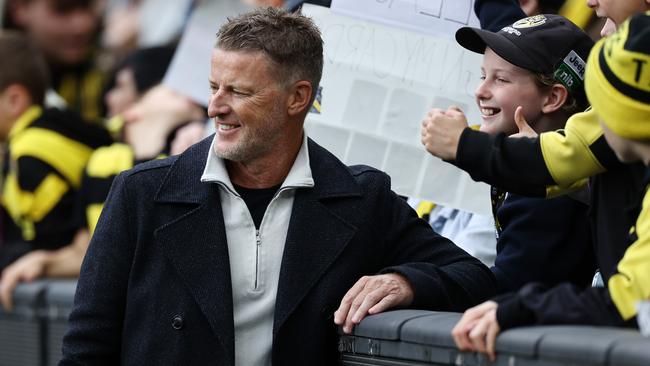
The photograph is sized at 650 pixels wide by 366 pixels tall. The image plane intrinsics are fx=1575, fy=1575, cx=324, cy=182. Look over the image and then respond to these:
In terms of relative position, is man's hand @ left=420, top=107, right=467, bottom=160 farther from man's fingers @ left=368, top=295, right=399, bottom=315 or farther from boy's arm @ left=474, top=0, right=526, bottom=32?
boy's arm @ left=474, top=0, right=526, bottom=32

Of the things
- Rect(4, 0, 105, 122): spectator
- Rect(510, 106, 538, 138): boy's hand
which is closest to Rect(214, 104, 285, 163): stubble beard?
Rect(510, 106, 538, 138): boy's hand

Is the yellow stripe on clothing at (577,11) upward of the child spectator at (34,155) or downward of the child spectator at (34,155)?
upward

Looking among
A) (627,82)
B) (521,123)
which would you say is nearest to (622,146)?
(627,82)

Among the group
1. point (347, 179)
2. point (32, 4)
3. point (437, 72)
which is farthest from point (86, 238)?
point (32, 4)

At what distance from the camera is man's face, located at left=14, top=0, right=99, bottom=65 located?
1330 centimetres

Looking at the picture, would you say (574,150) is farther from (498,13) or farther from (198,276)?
(498,13)

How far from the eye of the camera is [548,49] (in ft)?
17.4

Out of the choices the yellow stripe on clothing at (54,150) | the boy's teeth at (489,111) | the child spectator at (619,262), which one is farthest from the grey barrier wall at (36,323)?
the child spectator at (619,262)

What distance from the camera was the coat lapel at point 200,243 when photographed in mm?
4961

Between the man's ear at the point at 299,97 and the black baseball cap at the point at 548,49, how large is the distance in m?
0.61

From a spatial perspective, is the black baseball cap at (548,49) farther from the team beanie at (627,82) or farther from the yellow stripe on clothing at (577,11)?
the yellow stripe on clothing at (577,11)

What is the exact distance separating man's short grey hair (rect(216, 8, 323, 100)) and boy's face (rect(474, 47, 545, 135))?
0.59 m

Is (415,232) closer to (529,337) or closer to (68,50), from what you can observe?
(529,337)

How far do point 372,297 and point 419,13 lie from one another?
1.76m
